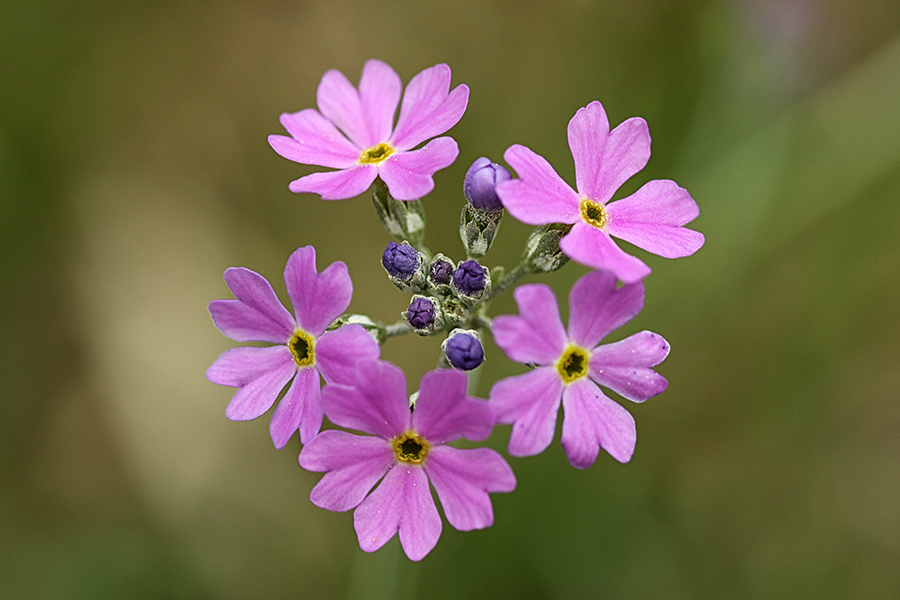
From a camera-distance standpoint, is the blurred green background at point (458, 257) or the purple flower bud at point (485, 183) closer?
the purple flower bud at point (485, 183)

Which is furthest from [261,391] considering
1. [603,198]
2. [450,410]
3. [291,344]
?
[603,198]

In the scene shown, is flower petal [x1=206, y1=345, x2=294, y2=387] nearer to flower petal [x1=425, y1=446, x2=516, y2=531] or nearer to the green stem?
flower petal [x1=425, y1=446, x2=516, y2=531]

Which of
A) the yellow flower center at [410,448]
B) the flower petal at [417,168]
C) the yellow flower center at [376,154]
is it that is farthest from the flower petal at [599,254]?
the yellow flower center at [376,154]

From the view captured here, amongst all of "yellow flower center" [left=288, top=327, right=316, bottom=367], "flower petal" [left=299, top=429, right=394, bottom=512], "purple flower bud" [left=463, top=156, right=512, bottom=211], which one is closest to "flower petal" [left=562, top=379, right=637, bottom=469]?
"flower petal" [left=299, top=429, right=394, bottom=512]

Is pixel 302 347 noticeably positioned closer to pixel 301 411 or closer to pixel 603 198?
pixel 301 411

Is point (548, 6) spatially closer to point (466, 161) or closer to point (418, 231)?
point (466, 161)

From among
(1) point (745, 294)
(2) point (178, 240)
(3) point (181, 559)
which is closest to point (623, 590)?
(1) point (745, 294)

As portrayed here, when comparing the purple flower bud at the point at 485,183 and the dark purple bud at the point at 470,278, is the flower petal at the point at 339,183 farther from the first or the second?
the dark purple bud at the point at 470,278
